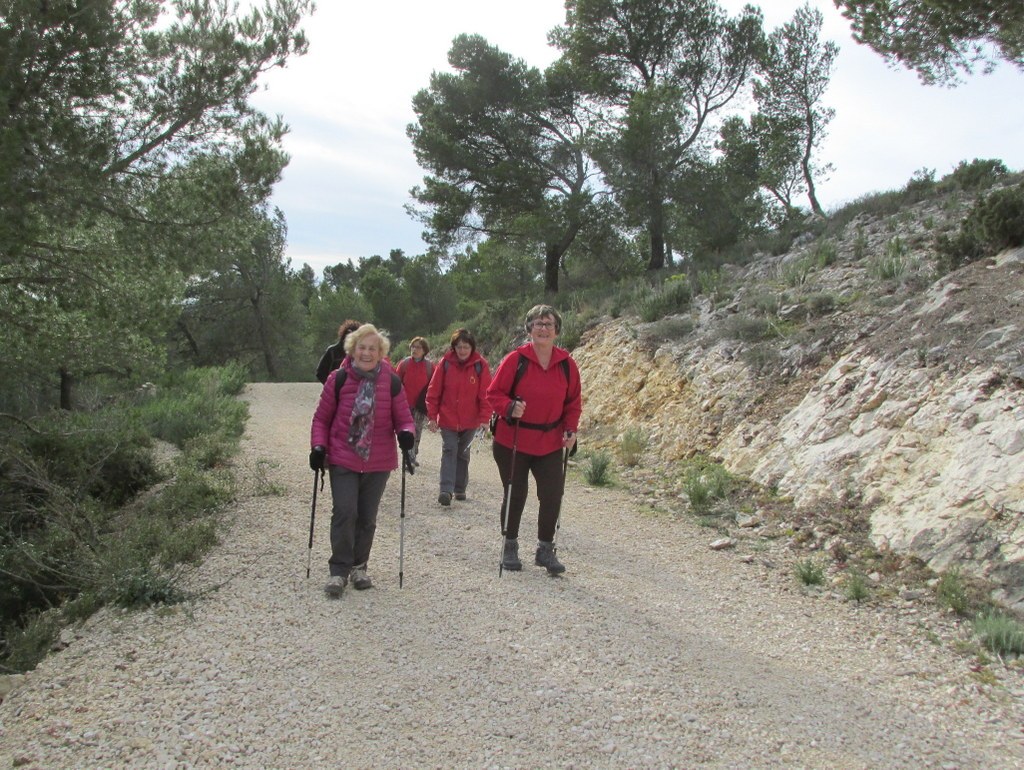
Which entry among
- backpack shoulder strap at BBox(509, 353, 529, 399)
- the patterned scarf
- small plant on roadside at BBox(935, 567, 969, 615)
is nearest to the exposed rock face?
small plant on roadside at BBox(935, 567, 969, 615)

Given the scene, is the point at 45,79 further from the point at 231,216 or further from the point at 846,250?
the point at 846,250

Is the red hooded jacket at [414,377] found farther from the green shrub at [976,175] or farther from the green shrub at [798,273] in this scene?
the green shrub at [976,175]

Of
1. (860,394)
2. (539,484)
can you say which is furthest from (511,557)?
(860,394)

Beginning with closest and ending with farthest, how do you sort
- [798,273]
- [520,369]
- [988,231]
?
[520,369] → [988,231] → [798,273]

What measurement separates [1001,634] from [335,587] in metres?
4.16

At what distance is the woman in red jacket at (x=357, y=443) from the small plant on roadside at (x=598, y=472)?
4.64 meters

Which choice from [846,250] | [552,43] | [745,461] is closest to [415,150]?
[552,43]

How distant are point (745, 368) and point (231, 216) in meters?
7.09

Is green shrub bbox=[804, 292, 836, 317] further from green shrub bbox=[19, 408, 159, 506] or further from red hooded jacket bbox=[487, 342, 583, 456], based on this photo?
green shrub bbox=[19, 408, 159, 506]

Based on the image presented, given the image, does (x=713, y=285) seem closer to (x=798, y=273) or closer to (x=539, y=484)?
(x=798, y=273)

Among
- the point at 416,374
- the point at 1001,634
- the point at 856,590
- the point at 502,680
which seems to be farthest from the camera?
the point at 416,374

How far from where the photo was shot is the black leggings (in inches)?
230

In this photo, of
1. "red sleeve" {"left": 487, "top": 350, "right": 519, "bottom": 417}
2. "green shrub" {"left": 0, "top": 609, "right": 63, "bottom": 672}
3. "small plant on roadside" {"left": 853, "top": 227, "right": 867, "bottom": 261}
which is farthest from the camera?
"small plant on roadside" {"left": 853, "top": 227, "right": 867, "bottom": 261}

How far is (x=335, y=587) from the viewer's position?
5.19m
